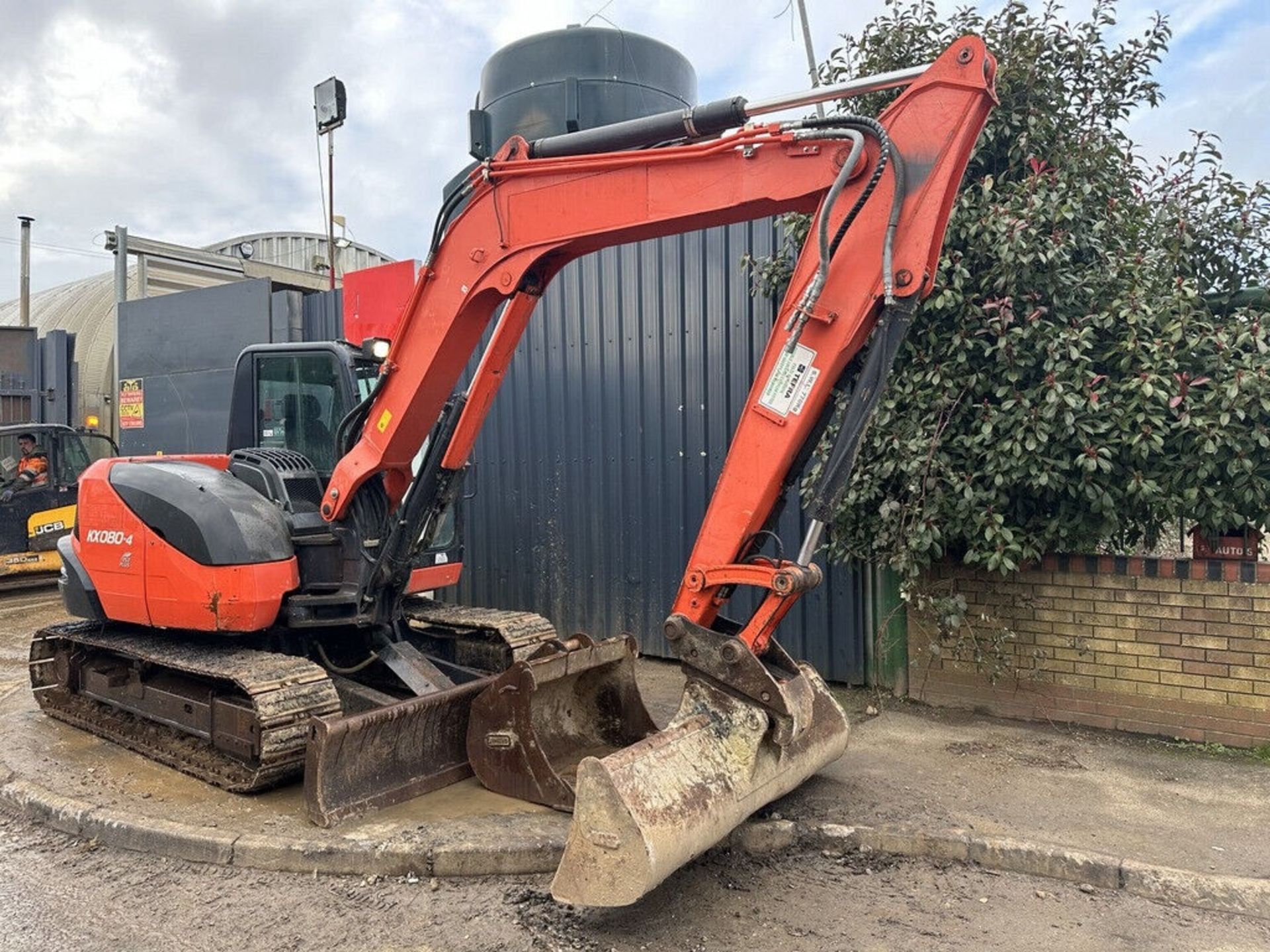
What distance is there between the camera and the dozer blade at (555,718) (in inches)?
163

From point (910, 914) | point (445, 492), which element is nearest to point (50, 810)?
point (445, 492)

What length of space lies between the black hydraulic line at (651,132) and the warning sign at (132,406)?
8.60m

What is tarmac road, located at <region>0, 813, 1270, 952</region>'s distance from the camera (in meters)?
3.23

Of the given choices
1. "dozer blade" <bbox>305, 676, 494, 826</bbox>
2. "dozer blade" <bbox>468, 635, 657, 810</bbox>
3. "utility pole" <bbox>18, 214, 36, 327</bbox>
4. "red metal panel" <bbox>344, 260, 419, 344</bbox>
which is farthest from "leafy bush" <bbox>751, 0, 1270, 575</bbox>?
"utility pole" <bbox>18, 214, 36, 327</bbox>

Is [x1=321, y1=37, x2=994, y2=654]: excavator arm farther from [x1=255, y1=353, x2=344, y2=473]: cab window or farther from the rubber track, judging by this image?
the rubber track

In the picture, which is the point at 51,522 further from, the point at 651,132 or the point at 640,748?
the point at 640,748

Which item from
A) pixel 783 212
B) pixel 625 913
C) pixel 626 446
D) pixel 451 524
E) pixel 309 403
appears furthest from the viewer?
pixel 626 446

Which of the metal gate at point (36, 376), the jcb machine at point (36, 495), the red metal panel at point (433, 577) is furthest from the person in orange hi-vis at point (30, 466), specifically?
the red metal panel at point (433, 577)

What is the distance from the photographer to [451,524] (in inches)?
230

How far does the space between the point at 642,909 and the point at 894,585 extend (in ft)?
10.6

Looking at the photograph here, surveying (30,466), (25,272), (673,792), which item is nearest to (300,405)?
(673,792)

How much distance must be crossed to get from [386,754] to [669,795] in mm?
1673

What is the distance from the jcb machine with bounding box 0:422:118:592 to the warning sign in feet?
1.02

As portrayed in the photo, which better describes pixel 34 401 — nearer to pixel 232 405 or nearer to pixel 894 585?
pixel 232 405
